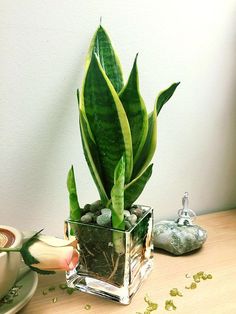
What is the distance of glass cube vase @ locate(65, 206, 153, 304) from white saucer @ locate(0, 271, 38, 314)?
5 cm

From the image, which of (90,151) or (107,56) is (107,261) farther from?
(107,56)

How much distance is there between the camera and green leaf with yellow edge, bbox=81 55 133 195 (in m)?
0.45

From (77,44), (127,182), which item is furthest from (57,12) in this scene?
(127,182)

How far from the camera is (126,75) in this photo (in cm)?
62

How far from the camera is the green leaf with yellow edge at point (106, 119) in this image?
451 millimetres

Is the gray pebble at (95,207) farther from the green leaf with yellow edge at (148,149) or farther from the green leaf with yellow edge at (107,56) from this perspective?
the green leaf with yellow edge at (107,56)

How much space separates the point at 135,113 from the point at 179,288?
0.24 m

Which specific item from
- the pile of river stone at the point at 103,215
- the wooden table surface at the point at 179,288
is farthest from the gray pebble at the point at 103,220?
the wooden table surface at the point at 179,288

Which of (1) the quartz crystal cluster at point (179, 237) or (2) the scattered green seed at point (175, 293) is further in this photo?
(1) the quartz crystal cluster at point (179, 237)

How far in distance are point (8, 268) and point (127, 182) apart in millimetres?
186

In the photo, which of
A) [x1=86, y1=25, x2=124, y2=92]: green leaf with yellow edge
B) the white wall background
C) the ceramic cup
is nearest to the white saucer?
the ceramic cup

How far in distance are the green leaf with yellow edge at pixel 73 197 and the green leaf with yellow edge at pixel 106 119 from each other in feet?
0.16

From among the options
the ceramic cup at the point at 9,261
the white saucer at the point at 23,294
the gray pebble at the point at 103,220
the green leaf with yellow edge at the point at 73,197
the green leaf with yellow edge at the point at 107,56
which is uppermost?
the green leaf with yellow edge at the point at 107,56

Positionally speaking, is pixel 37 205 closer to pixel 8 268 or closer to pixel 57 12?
pixel 8 268
